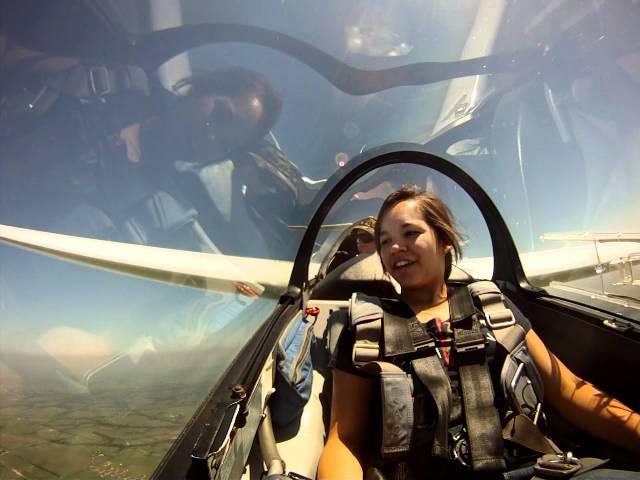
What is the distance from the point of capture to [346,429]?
108 cm

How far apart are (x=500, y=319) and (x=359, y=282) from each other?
1.02 m

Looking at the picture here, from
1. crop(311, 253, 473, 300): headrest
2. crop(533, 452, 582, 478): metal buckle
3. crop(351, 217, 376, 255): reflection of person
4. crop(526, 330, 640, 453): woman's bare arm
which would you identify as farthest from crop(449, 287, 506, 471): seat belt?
crop(351, 217, 376, 255): reflection of person

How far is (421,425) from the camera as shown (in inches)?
40.7

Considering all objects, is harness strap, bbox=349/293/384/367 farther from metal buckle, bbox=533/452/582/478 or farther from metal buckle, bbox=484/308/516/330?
metal buckle, bbox=533/452/582/478

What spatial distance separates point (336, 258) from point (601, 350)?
6.11 feet

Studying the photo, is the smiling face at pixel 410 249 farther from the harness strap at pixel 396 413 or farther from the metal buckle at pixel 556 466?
the metal buckle at pixel 556 466

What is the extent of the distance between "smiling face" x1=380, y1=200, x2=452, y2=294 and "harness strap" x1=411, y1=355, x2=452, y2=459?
299 millimetres

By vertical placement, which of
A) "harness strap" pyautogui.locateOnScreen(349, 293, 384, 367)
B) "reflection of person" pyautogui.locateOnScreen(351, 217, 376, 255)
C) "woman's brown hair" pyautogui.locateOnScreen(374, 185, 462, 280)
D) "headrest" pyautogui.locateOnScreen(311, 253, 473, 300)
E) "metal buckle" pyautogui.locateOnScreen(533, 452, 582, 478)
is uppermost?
"reflection of person" pyautogui.locateOnScreen(351, 217, 376, 255)

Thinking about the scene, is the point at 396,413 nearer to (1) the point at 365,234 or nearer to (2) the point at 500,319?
(2) the point at 500,319

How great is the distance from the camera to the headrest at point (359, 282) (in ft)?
6.73

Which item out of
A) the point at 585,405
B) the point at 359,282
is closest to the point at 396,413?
the point at 585,405

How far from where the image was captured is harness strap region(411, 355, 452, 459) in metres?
0.99

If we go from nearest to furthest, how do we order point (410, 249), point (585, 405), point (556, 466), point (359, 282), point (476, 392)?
point (556, 466) < point (476, 392) < point (585, 405) < point (410, 249) < point (359, 282)

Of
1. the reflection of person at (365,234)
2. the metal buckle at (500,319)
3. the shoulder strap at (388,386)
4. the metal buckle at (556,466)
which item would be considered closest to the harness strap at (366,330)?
the shoulder strap at (388,386)
